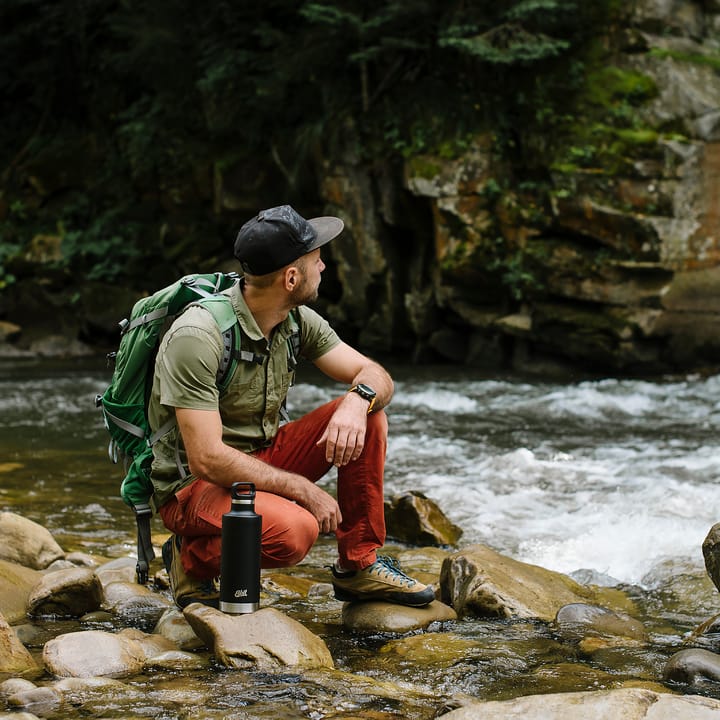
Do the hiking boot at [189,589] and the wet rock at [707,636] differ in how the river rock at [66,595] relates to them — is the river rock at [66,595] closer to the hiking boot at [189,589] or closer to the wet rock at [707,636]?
the hiking boot at [189,589]

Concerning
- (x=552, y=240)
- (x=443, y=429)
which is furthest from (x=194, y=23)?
(x=443, y=429)

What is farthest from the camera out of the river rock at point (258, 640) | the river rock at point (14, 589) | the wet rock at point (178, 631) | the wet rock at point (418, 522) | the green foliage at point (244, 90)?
the green foliage at point (244, 90)

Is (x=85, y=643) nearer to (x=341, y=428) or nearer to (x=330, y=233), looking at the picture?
(x=341, y=428)

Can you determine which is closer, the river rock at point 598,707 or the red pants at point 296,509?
the river rock at point 598,707

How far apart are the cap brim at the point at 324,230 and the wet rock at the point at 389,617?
1.40m

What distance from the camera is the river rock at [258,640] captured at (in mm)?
3025

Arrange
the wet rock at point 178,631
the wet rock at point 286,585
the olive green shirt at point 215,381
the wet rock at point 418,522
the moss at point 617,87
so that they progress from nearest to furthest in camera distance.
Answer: the olive green shirt at point 215,381, the wet rock at point 178,631, the wet rock at point 286,585, the wet rock at point 418,522, the moss at point 617,87

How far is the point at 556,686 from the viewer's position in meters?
2.92

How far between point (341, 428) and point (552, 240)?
34.4 ft

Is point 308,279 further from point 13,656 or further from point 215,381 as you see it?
point 13,656

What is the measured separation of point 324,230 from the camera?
3453mm

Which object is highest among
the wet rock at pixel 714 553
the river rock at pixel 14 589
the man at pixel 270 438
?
the man at pixel 270 438

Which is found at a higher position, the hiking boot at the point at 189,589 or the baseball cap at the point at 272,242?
the baseball cap at the point at 272,242

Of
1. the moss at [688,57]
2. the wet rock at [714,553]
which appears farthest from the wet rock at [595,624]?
the moss at [688,57]
